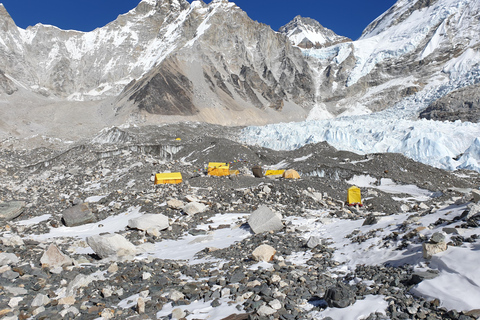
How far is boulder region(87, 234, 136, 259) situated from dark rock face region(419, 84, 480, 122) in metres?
A: 64.8

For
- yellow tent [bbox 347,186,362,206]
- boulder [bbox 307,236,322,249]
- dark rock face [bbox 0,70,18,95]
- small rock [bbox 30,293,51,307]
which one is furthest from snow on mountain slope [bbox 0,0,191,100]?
small rock [bbox 30,293,51,307]

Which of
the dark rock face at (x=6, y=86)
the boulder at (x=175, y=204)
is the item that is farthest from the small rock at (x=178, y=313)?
the dark rock face at (x=6, y=86)

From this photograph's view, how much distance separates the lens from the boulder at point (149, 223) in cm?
920

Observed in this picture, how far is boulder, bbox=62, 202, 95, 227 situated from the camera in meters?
10.9

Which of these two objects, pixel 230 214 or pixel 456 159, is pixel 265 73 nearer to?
pixel 456 159

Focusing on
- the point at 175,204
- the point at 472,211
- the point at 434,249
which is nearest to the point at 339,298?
the point at 434,249

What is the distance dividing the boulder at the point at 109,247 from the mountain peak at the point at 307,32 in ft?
545

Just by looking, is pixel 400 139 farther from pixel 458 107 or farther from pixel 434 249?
pixel 458 107

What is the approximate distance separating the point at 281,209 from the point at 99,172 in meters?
12.7

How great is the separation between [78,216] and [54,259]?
5098mm

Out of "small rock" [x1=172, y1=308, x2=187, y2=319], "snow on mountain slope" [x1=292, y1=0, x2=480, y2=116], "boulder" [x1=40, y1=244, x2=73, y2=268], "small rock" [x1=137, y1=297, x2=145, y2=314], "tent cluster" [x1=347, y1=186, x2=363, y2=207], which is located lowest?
"tent cluster" [x1=347, y1=186, x2=363, y2=207]

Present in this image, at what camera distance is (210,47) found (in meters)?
85.2

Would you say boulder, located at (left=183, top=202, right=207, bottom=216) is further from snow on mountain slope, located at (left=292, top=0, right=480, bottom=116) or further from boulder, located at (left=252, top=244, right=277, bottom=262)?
snow on mountain slope, located at (left=292, top=0, right=480, bottom=116)

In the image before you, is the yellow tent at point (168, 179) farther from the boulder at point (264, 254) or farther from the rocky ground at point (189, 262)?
the boulder at point (264, 254)
